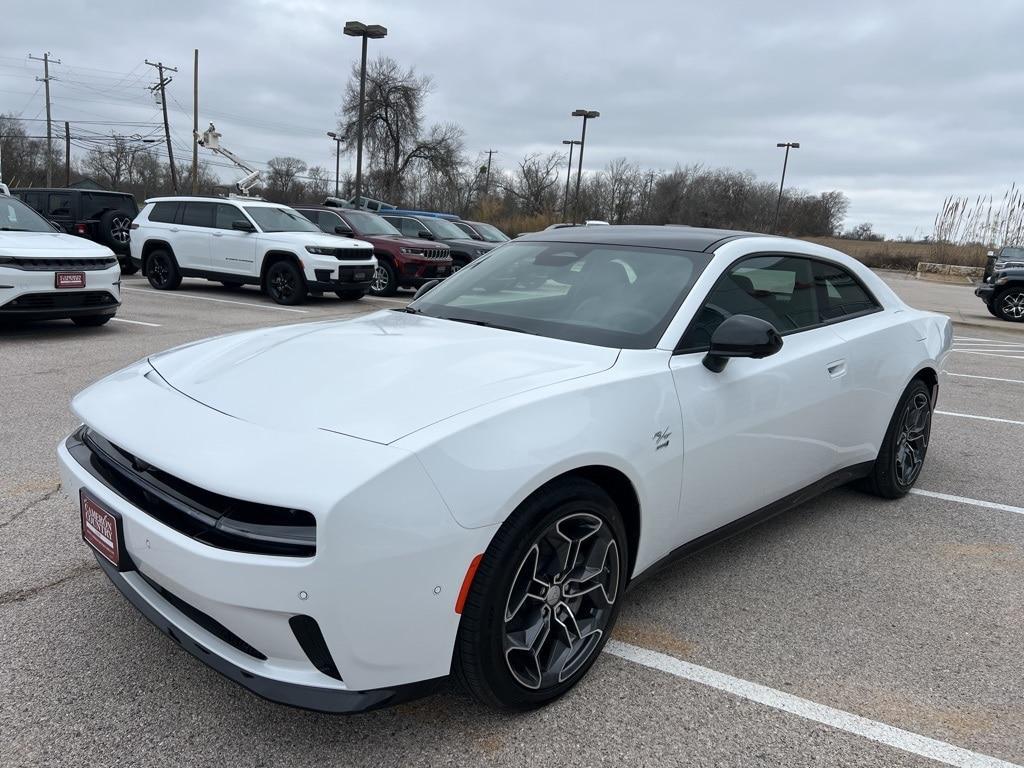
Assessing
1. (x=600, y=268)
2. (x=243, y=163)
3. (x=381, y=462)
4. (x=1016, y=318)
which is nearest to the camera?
(x=381, y=462)

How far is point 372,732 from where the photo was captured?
2.26m

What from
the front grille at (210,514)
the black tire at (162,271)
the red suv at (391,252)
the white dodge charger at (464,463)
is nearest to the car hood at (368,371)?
the white dodge charger at (464,463)

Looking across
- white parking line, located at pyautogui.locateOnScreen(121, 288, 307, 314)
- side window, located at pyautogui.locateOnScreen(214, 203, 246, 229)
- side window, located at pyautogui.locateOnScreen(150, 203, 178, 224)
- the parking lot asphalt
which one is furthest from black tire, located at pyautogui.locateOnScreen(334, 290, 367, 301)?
the parking lot asphalt

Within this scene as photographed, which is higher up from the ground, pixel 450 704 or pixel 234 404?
pixel 234 404

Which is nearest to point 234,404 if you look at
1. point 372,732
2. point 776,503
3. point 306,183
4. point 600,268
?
point 372,732

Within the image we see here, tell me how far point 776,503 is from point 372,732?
2029mm

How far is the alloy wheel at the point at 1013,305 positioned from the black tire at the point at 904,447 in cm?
1551

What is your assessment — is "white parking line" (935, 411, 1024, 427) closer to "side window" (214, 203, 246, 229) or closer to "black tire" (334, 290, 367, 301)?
"black tire" (334, 290, 367, 301)

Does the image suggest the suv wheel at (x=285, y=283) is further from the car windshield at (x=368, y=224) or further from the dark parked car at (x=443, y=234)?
the dark parked car at (x=443, y=234)

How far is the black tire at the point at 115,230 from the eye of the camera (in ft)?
51.5

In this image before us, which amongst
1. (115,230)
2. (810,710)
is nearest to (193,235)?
(115,230)

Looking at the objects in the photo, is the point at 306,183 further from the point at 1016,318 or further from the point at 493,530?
the point at 493,530

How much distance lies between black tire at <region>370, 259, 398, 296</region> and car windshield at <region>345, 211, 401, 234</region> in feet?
3.12

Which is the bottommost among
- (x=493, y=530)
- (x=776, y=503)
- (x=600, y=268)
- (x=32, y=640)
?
(x=32, y=640)
